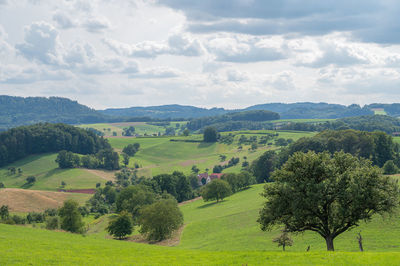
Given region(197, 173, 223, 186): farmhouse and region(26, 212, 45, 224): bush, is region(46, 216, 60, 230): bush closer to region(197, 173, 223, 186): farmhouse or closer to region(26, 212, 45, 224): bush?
region(26, 212, 45, 224): bush

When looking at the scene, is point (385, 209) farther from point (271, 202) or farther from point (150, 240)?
point (150, 240)

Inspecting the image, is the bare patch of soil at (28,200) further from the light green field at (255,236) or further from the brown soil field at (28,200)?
the light green field at (255,236)

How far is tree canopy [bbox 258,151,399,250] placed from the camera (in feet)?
122

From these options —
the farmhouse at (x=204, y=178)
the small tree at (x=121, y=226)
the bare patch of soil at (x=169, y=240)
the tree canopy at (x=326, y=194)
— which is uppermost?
the tree canopy at (x=326, y=194)

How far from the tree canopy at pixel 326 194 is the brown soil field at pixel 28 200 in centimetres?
10089

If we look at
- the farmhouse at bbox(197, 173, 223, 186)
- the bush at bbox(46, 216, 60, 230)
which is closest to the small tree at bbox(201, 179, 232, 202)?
the bush at bbox(46, 216, 60, 230)

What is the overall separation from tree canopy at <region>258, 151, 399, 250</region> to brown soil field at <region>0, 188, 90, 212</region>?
100888mm

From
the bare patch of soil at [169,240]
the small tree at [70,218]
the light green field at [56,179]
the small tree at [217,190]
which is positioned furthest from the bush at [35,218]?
the light green field at [56,179]

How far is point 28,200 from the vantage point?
5044 inches

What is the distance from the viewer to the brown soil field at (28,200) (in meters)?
120

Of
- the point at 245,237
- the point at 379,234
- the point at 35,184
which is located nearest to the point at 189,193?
the point at 35,184

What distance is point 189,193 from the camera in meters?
152

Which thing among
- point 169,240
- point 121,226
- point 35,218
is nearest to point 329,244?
point 169,240

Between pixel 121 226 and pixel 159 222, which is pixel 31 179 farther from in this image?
pixel 159 222
